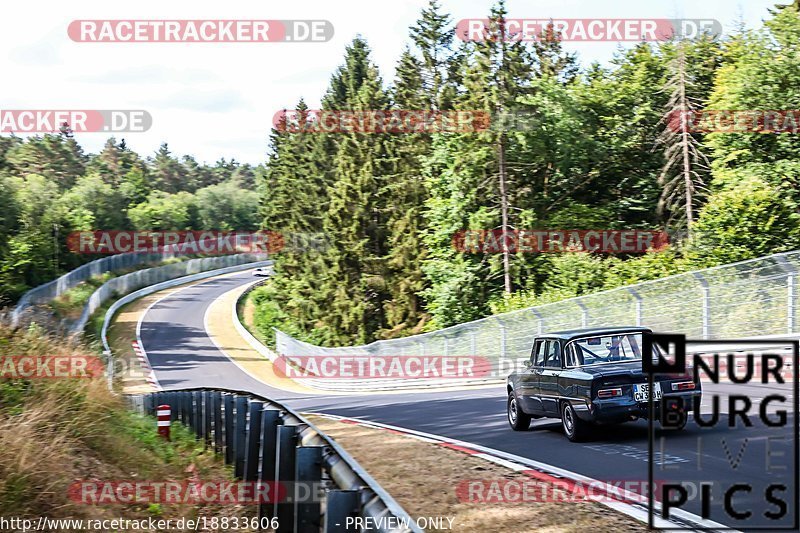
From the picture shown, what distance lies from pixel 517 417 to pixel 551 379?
1.65 metres

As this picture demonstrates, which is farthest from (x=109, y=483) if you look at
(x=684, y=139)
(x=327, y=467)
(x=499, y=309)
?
(x=684, y=139)

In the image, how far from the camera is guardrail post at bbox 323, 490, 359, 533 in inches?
193

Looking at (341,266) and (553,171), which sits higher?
(553,171)

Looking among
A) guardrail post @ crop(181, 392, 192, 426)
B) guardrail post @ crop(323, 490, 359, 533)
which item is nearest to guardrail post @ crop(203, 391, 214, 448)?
guardrail post @ crop(181, 392, 192, 426)

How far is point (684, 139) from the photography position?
137 ft

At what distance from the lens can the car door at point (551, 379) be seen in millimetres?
12656

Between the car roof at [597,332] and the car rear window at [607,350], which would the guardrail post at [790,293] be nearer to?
the car roof at [597,332]

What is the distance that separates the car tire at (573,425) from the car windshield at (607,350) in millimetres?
665

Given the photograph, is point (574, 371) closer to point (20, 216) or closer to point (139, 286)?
point (20, 216)

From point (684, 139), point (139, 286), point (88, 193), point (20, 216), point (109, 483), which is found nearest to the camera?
point (109, 483)

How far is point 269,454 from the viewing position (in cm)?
795

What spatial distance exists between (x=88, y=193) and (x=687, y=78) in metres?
66.3

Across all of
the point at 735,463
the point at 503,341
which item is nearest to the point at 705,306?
the point at 503,341

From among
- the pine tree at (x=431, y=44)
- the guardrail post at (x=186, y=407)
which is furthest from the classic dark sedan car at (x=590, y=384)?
the pine tree at (x=431, y=44)
